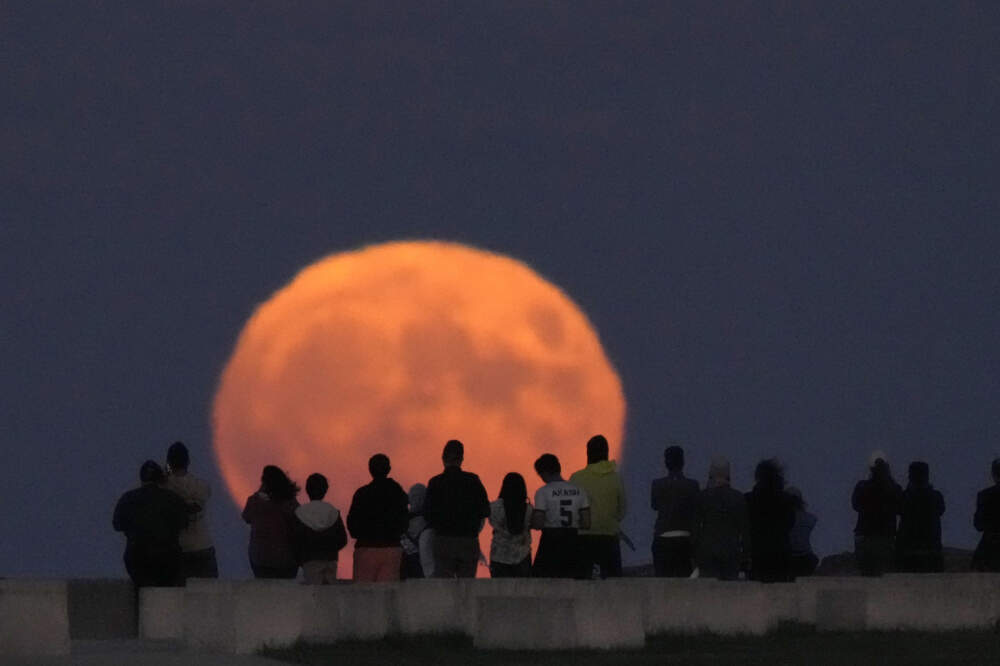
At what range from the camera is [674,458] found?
23.4 m

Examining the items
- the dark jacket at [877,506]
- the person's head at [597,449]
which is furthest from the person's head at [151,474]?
the dark jacket at [877,506]

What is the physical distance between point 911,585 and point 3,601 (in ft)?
32.3

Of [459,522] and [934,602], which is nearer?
[459,522]

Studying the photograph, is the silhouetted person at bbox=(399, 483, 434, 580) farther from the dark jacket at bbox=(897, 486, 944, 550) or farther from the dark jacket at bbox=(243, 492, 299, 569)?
the dark jacket at bbox=(897, 486, 944, 550)

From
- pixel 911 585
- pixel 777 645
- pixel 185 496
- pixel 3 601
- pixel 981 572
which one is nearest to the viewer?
pixel 3 601

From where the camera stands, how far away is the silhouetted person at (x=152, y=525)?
861 inches

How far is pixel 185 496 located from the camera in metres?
22.1

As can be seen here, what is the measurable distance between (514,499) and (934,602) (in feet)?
14.9

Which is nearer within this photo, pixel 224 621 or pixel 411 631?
pixel 224 621

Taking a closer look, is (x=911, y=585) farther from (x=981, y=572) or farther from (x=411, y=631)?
(x=411, y=631)

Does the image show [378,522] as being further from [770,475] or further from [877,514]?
[877,514]

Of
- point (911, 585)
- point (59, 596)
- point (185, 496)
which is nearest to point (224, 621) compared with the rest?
point (59, 596)

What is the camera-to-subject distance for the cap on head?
71.4 feet

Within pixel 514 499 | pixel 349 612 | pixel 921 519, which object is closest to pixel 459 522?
pixel 514 499
